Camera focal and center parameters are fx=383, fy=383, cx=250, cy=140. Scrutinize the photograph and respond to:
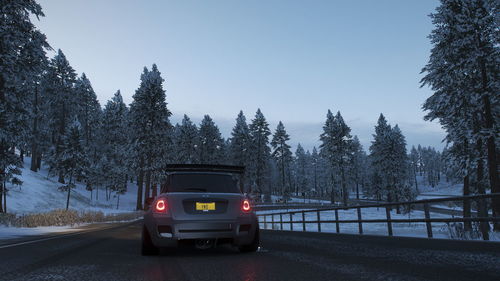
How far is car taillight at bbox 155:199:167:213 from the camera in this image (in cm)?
659

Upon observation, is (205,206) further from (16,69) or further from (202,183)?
(16,69)

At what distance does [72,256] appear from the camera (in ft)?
23.4

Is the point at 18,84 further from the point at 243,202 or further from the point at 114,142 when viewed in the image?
the point at 114,142

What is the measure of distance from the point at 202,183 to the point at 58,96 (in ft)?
226

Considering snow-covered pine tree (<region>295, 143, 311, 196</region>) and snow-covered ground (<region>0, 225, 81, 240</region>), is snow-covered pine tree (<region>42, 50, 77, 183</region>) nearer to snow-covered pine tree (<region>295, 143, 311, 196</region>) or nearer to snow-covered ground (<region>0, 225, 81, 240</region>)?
snow-covered ground (<region>0, 225, 81, 240</region>)

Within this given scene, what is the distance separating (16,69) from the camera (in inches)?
816

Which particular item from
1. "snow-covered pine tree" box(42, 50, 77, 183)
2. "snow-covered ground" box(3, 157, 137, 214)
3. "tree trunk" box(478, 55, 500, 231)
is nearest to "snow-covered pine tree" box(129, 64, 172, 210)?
"snow-covered ground" box(3, 157, 137, 214)

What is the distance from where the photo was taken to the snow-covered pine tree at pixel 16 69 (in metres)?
20.2

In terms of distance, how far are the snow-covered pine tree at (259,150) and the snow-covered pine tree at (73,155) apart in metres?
32.0

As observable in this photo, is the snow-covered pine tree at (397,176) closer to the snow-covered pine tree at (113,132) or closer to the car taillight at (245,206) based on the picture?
the snow-covered pine tree at (113,132)

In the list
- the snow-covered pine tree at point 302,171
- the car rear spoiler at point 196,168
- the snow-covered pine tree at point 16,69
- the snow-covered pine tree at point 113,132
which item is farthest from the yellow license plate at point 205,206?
the snow-covered pine tree at point 302,171

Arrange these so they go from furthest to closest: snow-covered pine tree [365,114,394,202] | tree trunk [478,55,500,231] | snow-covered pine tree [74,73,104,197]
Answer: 1. snow-covered pine tree [74,73,104,197]
2. snow-covered pine tree [365,114,394,202]
3. tree trunk [478,55,500,231]

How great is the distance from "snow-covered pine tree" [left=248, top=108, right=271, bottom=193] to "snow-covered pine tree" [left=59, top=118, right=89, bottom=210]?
32046mm

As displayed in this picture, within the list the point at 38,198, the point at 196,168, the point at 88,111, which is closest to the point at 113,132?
the point at 88,111
